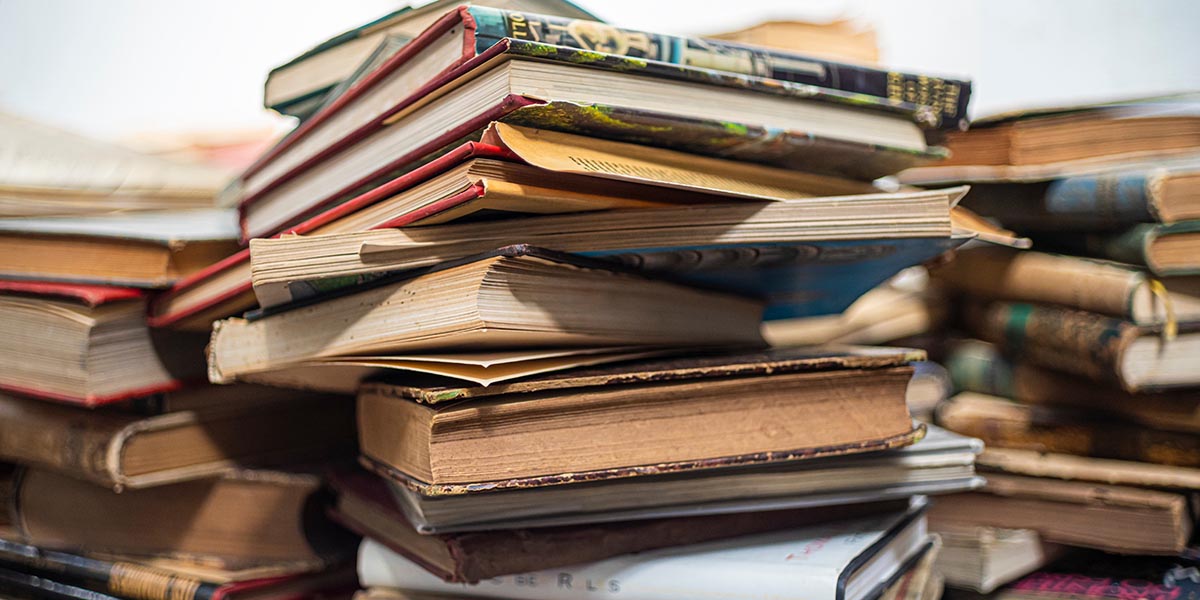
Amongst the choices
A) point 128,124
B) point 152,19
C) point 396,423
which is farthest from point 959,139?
point 128,124

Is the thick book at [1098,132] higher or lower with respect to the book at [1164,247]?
higher

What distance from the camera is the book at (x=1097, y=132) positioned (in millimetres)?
816

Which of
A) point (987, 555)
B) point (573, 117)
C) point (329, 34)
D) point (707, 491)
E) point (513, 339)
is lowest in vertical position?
point (987, 555)

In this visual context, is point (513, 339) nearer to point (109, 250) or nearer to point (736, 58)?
point (736, 58)

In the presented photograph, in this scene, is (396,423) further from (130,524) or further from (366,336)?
(130,524)

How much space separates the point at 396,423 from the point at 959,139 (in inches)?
25.3

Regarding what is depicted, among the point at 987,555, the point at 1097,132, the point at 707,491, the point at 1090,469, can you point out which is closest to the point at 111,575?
the point at 707,491

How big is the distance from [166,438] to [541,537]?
13.2 inches

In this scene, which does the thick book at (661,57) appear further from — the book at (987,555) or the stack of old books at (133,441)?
the book at (987,555)

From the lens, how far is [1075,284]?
808 millimetres

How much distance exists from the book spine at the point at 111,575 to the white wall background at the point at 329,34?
0.70 metres

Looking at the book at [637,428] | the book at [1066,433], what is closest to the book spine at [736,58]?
the book at [637,428]

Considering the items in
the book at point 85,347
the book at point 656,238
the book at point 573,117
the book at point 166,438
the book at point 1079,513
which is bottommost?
the book at point 1079,513

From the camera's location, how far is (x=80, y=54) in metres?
1.19
